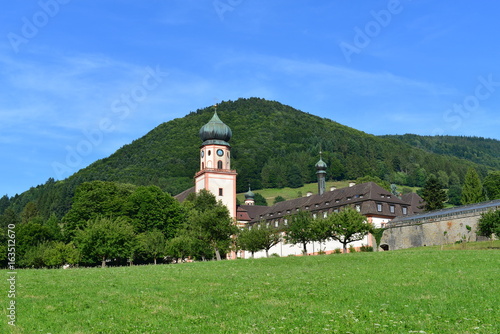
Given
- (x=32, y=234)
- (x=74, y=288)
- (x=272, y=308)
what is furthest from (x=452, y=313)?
(x=32, y=234)

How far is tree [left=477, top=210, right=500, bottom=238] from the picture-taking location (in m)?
54.7

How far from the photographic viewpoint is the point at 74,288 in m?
27.0

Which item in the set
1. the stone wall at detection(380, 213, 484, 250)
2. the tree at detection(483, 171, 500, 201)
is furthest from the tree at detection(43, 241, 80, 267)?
the tree at detection(483, 171, 500, 201)

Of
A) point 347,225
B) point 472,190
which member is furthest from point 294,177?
point 347,225

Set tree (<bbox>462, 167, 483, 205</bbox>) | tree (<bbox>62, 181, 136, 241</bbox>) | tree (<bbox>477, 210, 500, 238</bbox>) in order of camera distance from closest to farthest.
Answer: tree (<bbox>477, 210, 500, 238</bbox>)
tree (<bbox>62, 181, 136, 241</bbox>)
tree (<bbox>462, 167, 483, 205</bbox>)

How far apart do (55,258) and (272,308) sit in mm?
53327

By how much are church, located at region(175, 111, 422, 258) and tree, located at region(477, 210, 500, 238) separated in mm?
20942

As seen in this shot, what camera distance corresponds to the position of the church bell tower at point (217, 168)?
9394 centimetres

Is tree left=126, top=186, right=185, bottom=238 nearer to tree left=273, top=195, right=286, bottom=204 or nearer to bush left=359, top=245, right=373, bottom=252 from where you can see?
bush left=359, top=245, right=373, bottom=252

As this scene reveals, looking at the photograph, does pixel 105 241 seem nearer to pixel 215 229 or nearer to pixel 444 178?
pixel 215 229

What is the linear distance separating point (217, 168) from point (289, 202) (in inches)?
558

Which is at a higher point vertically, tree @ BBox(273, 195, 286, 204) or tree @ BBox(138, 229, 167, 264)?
tree @ BBox(273, 195, 286, 204)

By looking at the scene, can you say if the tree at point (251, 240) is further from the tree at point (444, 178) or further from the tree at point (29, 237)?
the tree at point (444, 178)

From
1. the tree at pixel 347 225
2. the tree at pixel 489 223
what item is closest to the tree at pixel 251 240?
the tree at pixel 347 225
